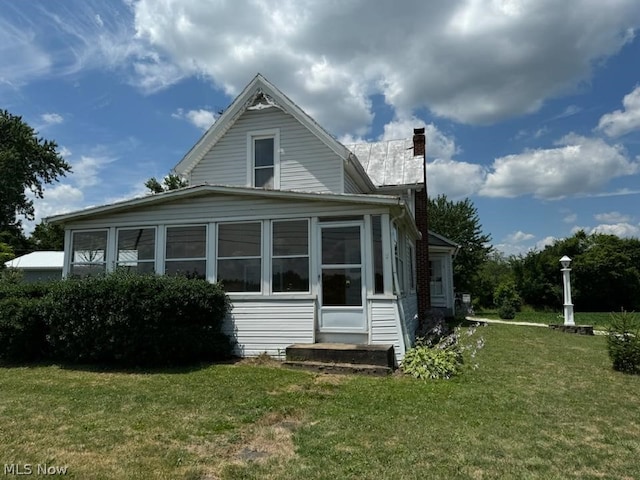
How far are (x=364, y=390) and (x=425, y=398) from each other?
92 cm

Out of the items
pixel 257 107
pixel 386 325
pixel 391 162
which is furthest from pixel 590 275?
pixel 257 107

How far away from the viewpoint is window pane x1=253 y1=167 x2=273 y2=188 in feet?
39.4

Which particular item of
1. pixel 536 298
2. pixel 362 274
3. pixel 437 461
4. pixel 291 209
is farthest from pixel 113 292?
pixel 536 298

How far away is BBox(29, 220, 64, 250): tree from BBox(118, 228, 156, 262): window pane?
36.6 meters

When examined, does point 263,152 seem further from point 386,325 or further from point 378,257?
point 386,325

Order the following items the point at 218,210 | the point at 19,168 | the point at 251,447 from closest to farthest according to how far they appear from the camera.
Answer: the point at 251,447 < the point at 218,210 < the point at 19,168

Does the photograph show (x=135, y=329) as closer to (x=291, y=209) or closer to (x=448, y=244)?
(x=291, y=209)

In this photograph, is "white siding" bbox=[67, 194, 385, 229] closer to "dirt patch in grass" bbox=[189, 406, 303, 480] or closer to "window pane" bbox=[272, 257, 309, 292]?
"window pane" bbox=[272, 257, 309, 292]

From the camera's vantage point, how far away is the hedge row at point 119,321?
818cm

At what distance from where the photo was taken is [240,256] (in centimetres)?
982

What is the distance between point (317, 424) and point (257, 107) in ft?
30.2

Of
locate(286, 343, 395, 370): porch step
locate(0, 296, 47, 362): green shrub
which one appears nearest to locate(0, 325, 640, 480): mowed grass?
locate(286, 343, 395, 370): porch step

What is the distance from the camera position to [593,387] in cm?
695

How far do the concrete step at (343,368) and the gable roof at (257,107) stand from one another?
5.41 metres
